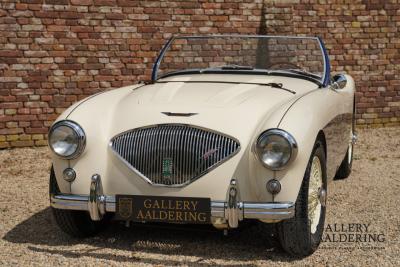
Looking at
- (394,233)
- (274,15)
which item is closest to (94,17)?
(274,15)

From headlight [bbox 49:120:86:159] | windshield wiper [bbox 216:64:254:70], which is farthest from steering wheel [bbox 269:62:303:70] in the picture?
headlight [bbox 49:120:86:159]

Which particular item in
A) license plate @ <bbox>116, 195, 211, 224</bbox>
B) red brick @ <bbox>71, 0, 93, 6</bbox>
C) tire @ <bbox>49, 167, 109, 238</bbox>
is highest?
red brick @ <bbox>71, 0, 93, 6</bbox>

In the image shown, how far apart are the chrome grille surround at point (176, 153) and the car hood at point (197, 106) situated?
0.19ft

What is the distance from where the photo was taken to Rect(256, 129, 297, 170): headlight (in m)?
3.41

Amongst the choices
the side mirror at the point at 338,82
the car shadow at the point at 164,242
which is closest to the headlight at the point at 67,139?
the car shadow at the point at 164,242

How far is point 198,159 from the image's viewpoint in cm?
352

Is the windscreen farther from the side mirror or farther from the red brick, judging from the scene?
the red brick

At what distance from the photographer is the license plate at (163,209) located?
3475mm

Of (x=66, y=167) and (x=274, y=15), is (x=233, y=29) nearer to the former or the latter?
(x=274, y=15)

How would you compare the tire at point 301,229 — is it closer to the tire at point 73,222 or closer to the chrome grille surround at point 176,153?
the chrome grille surround at point 176,153

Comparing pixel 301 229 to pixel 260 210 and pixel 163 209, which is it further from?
pixel 163 209

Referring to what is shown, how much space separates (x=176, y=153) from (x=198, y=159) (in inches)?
5.4

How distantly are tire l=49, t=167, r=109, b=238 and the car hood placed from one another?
0.48 meters

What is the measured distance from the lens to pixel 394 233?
13.9 feet
